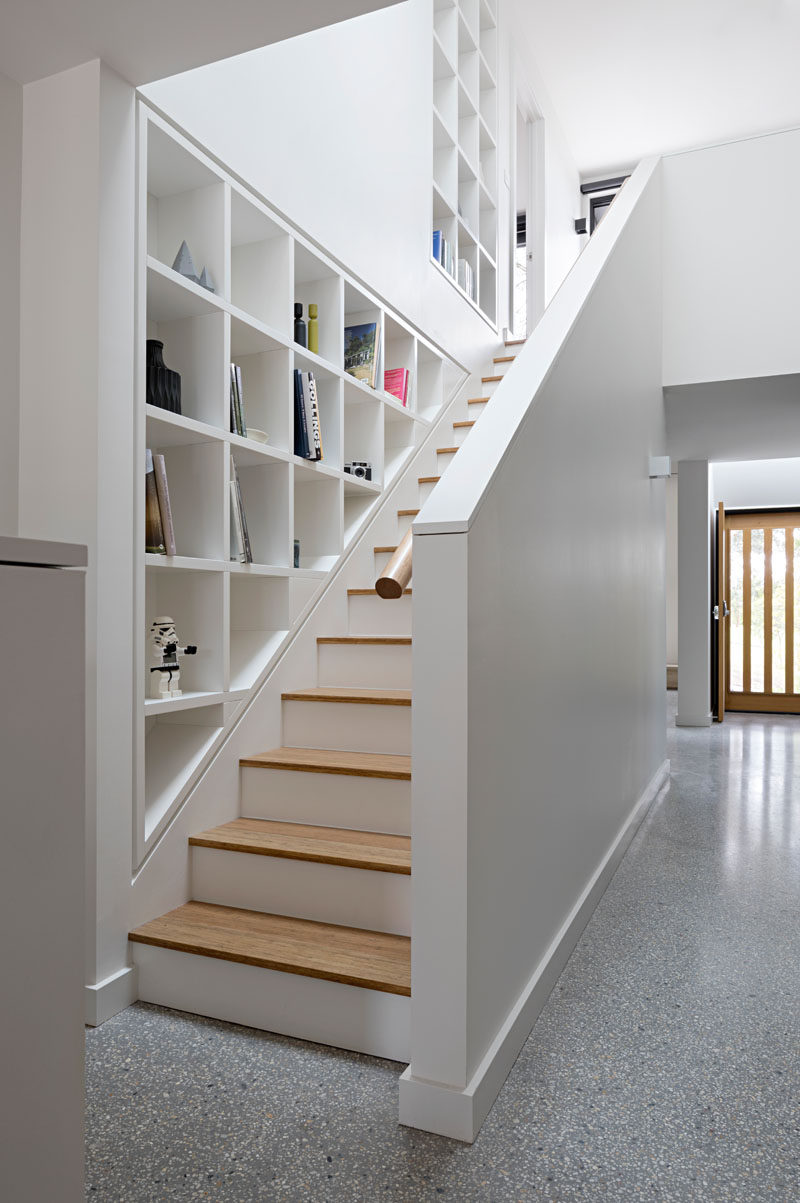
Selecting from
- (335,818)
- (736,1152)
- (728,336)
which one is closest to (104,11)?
(335,818)

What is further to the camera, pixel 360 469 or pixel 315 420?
pixel 360 469

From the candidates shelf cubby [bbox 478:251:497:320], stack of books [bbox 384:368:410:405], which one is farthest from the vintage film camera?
shelf cubby [bbox 478:251:497:320]

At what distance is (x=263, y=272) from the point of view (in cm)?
276

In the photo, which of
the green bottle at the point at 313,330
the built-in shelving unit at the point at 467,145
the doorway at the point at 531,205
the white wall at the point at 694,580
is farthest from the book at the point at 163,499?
the white wall at the point at 694,580

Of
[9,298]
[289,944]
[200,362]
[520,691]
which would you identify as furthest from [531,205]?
[289,944]

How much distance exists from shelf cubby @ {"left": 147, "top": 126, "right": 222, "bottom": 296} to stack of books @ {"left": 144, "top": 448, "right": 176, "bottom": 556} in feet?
2.03

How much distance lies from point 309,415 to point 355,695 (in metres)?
0.98

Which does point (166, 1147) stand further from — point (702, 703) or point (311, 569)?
point (702, 703)

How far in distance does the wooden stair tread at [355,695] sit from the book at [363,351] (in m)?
1.30

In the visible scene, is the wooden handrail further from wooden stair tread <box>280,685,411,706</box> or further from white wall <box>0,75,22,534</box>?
white wall <box>0,75,22,534</box>

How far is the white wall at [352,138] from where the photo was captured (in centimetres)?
246

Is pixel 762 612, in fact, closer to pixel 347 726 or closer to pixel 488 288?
pixel 488 288

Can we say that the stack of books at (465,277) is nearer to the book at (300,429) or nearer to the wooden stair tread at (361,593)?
the book at (300,429)

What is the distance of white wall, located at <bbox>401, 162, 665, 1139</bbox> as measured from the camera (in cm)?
143
